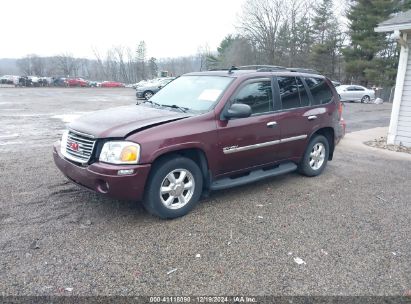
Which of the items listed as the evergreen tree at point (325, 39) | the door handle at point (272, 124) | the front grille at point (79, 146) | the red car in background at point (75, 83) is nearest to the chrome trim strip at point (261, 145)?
the door handle at point (272, 124)

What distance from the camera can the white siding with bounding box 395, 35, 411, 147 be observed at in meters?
8.80

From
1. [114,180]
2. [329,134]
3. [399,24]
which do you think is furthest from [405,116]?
[114,180]

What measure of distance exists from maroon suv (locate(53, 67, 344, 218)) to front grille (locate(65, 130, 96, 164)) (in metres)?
0.01

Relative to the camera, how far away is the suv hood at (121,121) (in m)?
3.78

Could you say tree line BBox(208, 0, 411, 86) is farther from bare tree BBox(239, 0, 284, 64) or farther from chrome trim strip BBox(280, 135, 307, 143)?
chrome trim strip BBox(280, 135, 307, 143)

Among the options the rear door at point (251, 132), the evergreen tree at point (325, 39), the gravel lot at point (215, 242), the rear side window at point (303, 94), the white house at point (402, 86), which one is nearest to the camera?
the gravel lot at point (215, 242)

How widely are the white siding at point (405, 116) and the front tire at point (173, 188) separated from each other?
285 inches

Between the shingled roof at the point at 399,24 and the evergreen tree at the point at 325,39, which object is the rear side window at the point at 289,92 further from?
the evergreen tree at the point at 325,39

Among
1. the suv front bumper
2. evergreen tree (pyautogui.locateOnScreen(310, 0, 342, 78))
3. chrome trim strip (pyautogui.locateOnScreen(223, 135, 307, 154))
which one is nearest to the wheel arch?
chrome trim strip (pyautogui.locateOnScreen(223, 135, 307, 154))

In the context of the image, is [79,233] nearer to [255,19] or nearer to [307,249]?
[307,249]

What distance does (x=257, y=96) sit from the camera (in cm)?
492

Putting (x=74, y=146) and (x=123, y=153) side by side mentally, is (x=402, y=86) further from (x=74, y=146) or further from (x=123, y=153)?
(x=74, y=146)

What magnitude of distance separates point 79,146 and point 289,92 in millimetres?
3272

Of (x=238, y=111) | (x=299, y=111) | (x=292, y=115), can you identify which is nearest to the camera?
(x=238, y=111)
